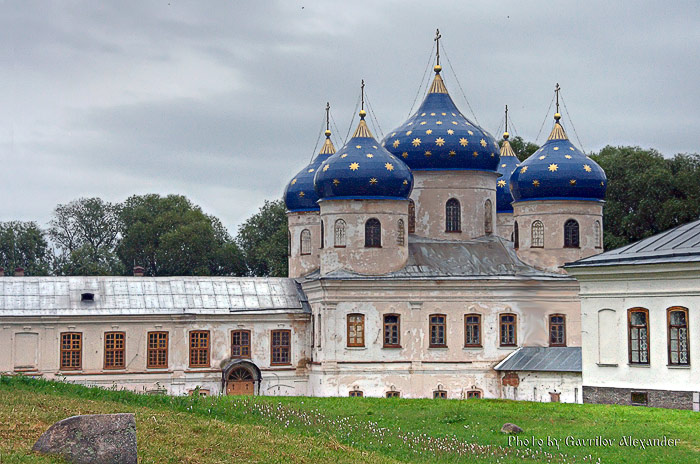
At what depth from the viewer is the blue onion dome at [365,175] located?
36906 mm

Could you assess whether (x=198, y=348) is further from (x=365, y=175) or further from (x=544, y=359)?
→ (x=544, y=359)

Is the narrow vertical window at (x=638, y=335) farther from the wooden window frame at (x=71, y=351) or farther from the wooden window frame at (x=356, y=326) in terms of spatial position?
the wooden window frame at (x=71, y=351)

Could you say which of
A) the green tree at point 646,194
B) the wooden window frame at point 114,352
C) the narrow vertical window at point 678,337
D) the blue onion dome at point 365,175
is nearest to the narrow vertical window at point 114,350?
the wooden window frame at point 114,352

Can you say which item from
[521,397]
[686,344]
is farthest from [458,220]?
[686,344]

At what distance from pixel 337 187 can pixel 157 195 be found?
33.5 metres

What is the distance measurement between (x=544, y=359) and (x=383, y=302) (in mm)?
5341

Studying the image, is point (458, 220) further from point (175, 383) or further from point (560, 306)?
point (175, 383)

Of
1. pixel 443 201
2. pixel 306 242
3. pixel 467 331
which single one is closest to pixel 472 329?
pixel 467 331

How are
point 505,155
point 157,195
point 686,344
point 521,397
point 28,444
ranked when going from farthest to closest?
point 157,195
point 505,155
point 521,397
point 686,344
point 28,444

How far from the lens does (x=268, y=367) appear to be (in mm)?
38844

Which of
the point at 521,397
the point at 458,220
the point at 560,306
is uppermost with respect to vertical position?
the point at 458,220

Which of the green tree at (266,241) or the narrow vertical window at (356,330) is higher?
the green tree at (266,241)

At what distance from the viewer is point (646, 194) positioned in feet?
174

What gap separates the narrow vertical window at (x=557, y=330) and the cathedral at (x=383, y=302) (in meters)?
0.05
